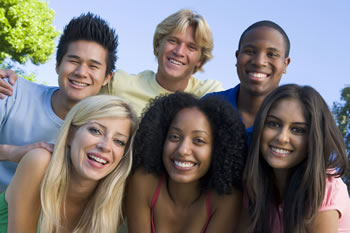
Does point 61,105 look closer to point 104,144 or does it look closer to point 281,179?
point 104,144

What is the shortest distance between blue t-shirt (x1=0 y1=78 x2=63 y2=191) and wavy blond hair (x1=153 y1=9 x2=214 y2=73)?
1.89m

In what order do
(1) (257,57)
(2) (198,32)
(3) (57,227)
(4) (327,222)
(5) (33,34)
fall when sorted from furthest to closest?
(5) (33,34) → (2) (198,32) → (1) (257,57) → (3) (57,227) → (4) (327,222)

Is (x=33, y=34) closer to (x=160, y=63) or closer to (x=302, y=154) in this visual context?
(x=160, y=63)

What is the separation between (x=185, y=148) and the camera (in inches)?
134

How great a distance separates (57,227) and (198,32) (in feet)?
9.87

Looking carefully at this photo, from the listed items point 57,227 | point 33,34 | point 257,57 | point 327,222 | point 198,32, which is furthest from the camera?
point 33,34

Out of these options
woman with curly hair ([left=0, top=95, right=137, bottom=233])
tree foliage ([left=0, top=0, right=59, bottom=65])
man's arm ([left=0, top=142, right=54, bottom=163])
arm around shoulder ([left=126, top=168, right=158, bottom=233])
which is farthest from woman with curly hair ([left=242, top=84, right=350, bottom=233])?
tree foliage ([left=0, top=0, right=59, bottom=65])

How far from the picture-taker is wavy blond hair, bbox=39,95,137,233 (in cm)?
353

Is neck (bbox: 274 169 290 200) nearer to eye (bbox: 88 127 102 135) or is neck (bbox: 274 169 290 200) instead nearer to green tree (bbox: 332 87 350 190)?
eye (bbox: 88 127 102 135)

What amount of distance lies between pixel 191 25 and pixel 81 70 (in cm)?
170

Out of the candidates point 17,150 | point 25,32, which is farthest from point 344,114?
point 17,150

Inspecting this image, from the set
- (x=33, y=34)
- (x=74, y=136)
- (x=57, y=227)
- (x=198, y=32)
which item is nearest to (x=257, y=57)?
(x=198, y=32)

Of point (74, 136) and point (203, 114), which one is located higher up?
point (203, 114)

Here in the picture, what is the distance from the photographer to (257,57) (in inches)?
175
